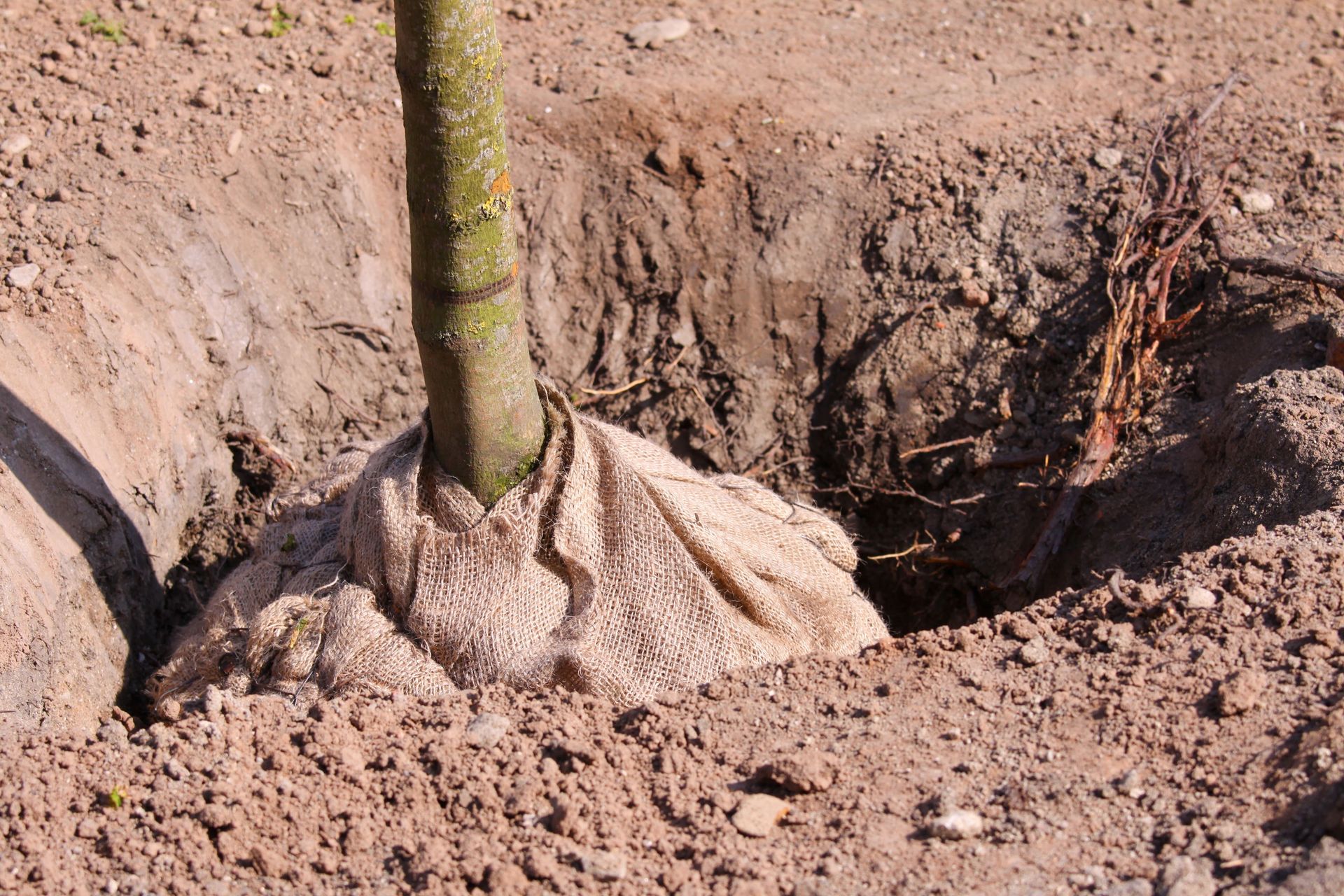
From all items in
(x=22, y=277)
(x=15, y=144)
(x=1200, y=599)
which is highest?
(x=15, y=144)

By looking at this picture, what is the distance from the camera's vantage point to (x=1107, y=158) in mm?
4012

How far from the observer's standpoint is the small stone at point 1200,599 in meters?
2.33

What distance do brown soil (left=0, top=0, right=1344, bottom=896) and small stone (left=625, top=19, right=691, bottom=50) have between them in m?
0.11

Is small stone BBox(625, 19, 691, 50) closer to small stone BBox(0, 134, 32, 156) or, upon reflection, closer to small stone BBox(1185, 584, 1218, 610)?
small stone BBox(0, 134, 32, 156)

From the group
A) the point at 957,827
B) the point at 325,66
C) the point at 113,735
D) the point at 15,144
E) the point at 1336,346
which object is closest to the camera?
the point at 957,827

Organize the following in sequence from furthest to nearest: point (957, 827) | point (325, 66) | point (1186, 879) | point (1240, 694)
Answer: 1. point (325, 66)
2. point (1240, 694)
3. point (957, 827)
4. point (1186, 879)

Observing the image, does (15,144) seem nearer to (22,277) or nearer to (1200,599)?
(22,277)

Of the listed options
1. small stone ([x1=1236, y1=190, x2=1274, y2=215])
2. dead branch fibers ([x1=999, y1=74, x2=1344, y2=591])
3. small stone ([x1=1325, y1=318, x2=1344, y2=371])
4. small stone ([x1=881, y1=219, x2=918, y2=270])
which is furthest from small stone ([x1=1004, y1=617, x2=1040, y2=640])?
small stone ([x1=1236, y1=190, x2=1274, y2=215])

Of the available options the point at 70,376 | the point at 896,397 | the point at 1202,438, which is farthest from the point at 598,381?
the point at 1202,438

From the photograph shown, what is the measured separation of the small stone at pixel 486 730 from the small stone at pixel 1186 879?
129cm

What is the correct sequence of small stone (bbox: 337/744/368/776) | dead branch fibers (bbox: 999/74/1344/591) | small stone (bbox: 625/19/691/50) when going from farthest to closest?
small stone (bbox: 625/19/691/50), dead branch fibers (bbox: 999/74/1344/591), small stone (bbox: 337/744/368/776)

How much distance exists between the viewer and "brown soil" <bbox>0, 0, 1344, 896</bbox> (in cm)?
208

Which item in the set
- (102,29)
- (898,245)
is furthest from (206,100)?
(898,245)

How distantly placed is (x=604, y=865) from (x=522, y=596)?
A: 75 cm
